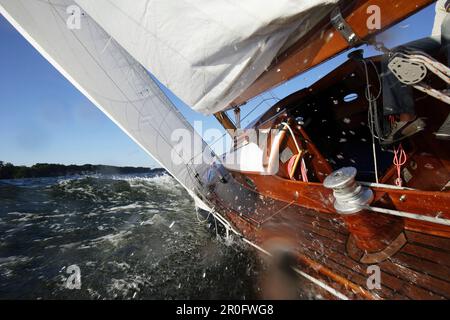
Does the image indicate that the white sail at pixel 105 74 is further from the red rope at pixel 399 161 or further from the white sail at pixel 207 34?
the red rope at pixel 399 161

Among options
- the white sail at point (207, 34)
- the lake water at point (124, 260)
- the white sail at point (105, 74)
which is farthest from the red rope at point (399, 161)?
the white sail at point (105, 74)

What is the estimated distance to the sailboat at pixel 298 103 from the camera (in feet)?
5.03

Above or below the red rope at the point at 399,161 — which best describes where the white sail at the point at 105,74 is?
above

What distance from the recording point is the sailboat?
5.03 feet

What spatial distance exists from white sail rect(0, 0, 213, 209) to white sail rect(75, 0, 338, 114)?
95 cm

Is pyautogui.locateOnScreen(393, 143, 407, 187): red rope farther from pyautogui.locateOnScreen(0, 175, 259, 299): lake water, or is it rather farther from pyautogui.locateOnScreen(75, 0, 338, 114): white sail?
pyautogui.locateOnScreen(0, 175, 259, 299): lake water

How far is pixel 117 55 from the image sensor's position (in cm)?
366

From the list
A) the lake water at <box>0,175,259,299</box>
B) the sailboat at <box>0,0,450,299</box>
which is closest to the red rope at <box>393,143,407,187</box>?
the sailboat at <box>0,0,450,299</box>

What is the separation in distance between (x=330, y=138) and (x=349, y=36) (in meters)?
2.47

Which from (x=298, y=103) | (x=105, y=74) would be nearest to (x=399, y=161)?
(x=298, y=103)

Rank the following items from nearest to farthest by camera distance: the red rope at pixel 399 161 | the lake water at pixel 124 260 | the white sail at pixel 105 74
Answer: the red rope at pixel 399 161
the lake water at pixel 124 260
the white sail at pixel 105 74

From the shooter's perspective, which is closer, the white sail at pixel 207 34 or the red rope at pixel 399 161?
the white sail at pixel 207 34

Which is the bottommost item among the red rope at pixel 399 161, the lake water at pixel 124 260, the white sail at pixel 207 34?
the lake water at pixel 124 260

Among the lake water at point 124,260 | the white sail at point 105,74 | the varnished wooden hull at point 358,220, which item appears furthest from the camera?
the white sail at point 105,74
